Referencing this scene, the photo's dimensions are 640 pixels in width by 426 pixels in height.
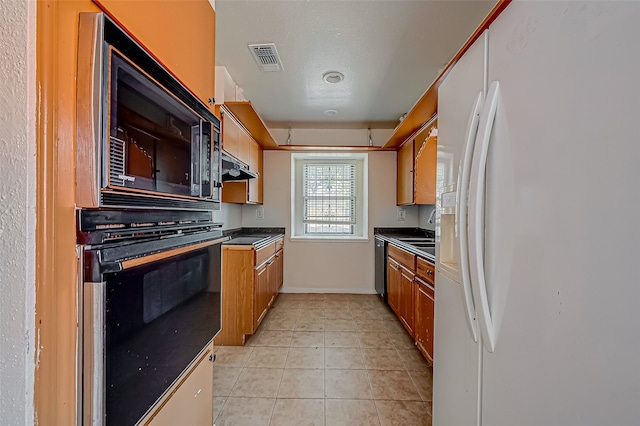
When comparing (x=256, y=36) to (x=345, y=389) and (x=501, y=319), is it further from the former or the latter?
(x=345, y=389)

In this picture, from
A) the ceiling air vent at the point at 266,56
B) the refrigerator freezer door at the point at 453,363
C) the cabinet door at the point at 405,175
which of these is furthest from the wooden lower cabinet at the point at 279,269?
the refrigerator freezer door at the point at 453,363

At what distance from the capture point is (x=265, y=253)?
117 inches

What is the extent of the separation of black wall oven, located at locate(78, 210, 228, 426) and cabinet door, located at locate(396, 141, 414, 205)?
2872mm

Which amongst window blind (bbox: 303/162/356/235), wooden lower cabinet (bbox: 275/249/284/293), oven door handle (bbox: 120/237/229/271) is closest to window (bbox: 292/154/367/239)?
window blind (bbox: 303/162/356/235)

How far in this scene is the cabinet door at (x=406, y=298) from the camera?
8.09 ft

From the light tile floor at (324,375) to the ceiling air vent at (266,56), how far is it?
2.53 metres

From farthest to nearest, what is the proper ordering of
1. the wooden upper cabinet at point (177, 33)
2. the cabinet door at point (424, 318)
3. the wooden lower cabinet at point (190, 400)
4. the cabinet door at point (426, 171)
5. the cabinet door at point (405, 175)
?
the cabinet door at point (405, 175), the cabinet door at point (426, 171), the cabinet door at point (424, 318), the wooden lower cabinet at point (190, 400), the wooden upper cabinet at point (177, 33)

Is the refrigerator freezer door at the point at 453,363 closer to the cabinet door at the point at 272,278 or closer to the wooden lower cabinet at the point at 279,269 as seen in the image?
the cabinet door at the point at 272,278

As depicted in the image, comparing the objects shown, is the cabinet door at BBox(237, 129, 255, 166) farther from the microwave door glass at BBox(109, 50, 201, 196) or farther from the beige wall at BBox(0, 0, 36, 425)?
the beige wall at BBox(0, 0, 36, 425)

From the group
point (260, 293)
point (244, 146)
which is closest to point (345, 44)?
point (244, 146)

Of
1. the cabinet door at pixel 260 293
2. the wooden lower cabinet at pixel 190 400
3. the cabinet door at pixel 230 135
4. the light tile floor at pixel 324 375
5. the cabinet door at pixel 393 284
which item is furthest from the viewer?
the cabinet door at pixel 393 284

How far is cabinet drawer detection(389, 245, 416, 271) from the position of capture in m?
2.44

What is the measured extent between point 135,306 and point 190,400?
0.62 m

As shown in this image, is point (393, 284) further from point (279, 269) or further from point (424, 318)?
point (279, 269)
